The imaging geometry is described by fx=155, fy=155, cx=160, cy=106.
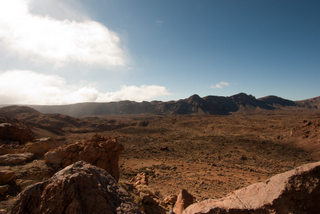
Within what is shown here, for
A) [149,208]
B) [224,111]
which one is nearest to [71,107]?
[224,111]

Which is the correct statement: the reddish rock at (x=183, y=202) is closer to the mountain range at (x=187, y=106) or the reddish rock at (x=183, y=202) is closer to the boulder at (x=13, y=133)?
the boulder at (x=13, y=133)

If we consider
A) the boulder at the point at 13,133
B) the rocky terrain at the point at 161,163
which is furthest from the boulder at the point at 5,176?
the boulder at the point at 13,133

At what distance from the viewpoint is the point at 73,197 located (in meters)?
2.82

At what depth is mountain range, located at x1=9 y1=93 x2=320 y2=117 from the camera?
14975 cm

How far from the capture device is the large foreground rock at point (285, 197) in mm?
3285

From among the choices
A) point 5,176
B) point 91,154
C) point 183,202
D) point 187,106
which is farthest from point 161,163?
point 187,106

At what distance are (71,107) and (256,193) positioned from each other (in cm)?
18246

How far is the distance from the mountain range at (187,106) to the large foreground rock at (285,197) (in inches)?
5500

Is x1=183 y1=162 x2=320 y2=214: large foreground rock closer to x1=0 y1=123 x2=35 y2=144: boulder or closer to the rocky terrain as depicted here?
the rocky terrain

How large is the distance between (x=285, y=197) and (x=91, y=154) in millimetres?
8837

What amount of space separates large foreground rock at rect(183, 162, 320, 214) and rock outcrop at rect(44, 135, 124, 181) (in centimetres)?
725

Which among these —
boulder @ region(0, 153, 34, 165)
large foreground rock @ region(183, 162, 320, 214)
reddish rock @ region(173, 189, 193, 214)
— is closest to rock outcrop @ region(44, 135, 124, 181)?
boulder @ region(0, 153, 34, 165)

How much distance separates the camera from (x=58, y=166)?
25.9 feet

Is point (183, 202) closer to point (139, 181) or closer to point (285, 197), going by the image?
point (285, 197)
